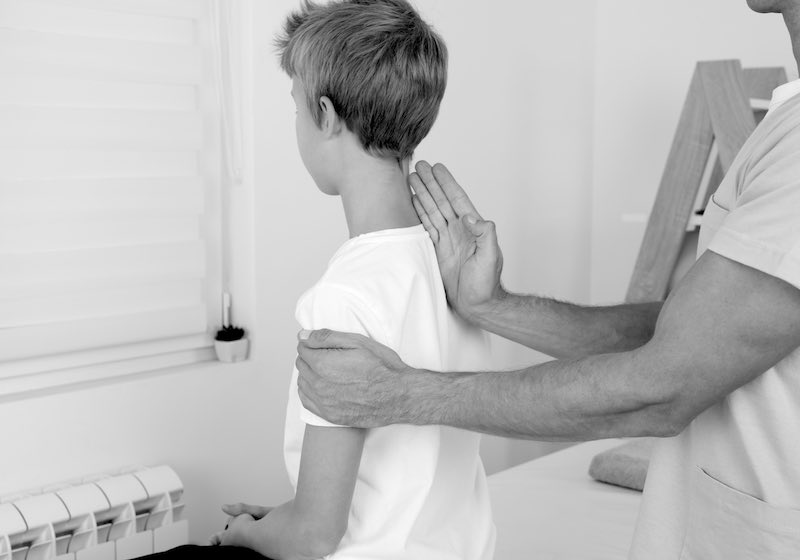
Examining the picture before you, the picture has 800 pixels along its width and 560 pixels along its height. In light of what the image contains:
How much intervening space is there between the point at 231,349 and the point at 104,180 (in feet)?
1.58

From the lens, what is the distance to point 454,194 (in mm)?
1388

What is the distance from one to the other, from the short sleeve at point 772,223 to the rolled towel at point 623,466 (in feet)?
4.16

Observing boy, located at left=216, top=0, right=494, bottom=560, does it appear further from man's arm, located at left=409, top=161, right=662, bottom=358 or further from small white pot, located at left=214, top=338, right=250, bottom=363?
small white pot, located at left=214, top=338, right=250, bottom=363

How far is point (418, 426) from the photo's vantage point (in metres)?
1.22

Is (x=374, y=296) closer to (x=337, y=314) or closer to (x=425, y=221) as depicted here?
(x=337, y=314)

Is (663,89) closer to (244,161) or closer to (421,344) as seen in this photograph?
(244,161)

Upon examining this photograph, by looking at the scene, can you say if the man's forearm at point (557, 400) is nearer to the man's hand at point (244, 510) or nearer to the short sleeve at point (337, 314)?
the short sleeve at point (337, 314)

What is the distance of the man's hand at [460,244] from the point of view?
1.35 metres

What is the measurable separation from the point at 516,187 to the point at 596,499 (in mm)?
1186

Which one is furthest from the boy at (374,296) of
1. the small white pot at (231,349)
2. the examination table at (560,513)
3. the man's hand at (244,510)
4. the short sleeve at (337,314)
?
the small white pot at (231,349)

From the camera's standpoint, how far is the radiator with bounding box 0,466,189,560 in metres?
1.73

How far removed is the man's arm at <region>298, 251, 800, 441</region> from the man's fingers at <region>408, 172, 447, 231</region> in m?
0.27

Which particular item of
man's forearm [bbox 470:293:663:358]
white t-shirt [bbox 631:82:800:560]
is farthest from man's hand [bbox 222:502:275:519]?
white t-shirt [bbox 631:82:800:560]

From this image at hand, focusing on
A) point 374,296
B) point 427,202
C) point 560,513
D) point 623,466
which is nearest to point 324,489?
point 374,296
